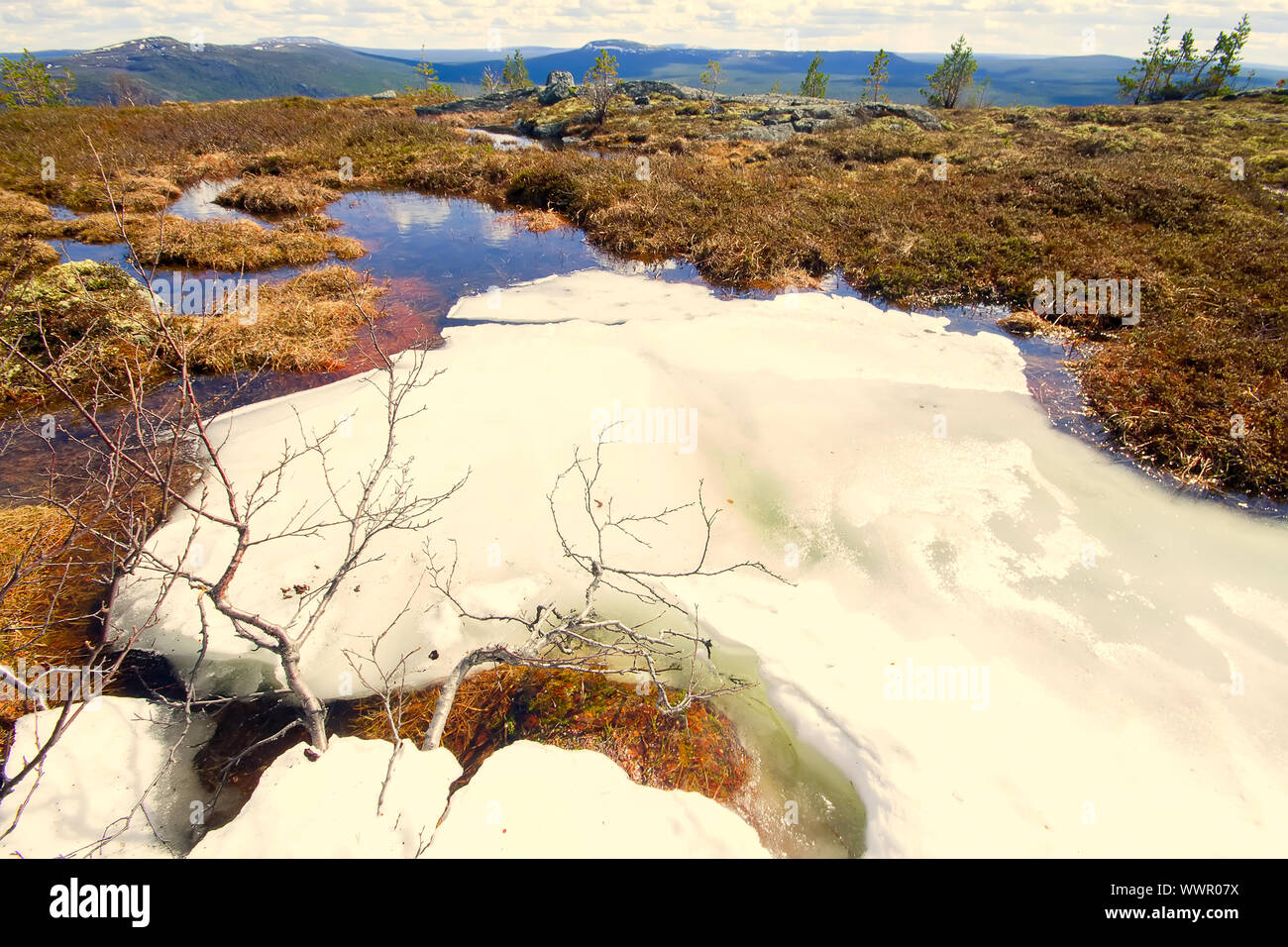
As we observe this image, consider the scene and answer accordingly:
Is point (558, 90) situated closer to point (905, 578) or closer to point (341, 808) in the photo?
point (905, 578)

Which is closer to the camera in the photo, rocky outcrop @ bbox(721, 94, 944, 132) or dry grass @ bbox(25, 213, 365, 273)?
dry grass @ bbox(25, 213, 365, 273)

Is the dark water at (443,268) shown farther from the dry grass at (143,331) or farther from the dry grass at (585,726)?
the dry grass at (585,726)

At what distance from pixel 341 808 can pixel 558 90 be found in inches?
1998

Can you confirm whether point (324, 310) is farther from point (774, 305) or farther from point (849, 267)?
point (849, 267)

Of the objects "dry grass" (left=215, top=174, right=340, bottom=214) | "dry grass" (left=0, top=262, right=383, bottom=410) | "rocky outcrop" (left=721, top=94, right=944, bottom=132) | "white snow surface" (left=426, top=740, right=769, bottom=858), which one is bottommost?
"white snow surface" (left=426, top=740, right=769, bottom=858)

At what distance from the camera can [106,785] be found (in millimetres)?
3943

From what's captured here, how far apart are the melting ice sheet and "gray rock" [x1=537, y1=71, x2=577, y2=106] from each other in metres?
42.0

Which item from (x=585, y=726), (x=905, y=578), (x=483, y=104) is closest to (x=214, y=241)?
(x=585, y=726)

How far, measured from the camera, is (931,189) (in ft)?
58.9

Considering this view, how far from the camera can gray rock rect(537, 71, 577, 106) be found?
137 ft

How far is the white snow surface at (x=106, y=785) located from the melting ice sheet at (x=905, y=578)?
1.91 ft

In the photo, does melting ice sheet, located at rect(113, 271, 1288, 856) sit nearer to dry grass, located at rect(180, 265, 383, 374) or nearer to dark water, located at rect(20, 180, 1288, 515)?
dark water, located at rect(20, 180, 1288, 515)

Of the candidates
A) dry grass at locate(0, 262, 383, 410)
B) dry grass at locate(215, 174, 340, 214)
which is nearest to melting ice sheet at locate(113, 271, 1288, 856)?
dry grass at locate(0, 262, 383, 410)
